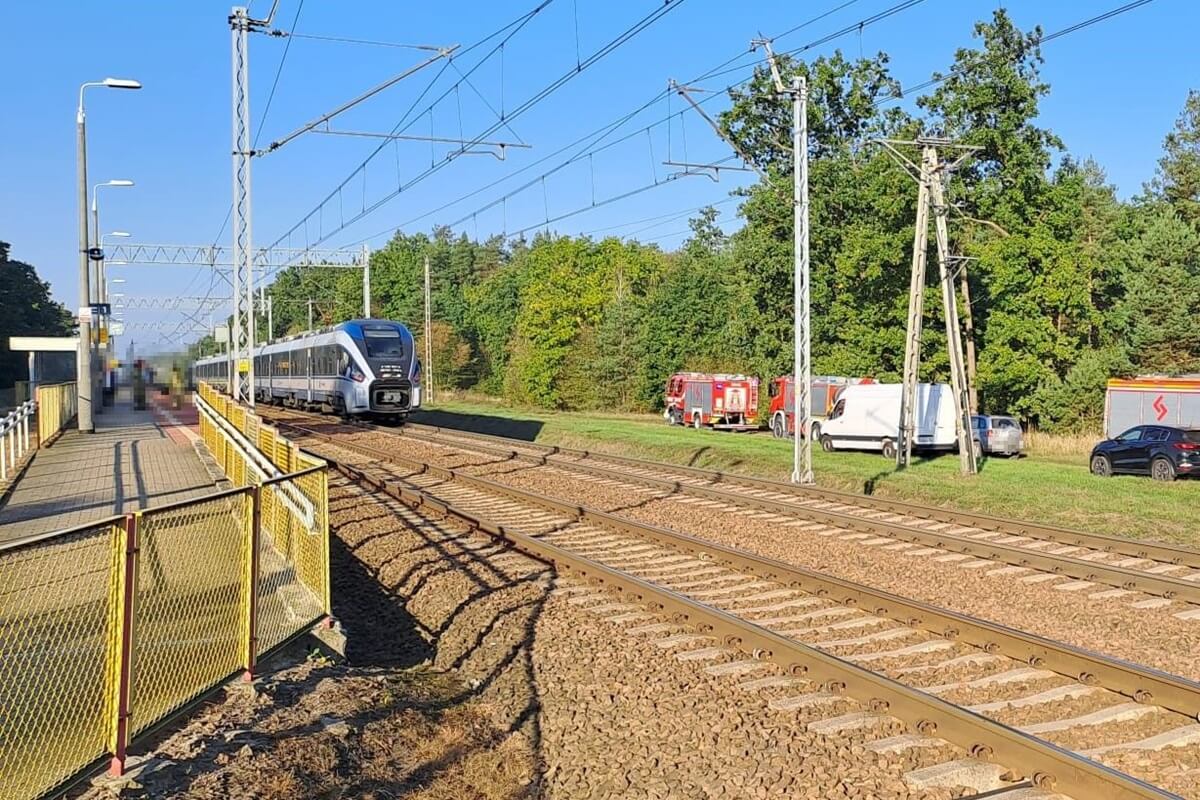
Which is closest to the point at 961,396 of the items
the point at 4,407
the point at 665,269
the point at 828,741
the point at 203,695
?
the point at 828,741

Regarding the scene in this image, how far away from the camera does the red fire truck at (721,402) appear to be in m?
46.6

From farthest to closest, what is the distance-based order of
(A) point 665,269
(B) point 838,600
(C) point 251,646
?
(A) point 665,269, (B) point 838,600, (C) point 251,646

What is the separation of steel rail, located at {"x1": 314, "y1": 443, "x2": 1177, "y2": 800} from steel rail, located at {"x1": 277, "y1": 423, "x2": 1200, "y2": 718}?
149 centimetres

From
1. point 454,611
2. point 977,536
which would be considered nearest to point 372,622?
point 454,611

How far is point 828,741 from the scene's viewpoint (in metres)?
6.24

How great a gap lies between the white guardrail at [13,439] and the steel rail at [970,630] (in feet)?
38.8

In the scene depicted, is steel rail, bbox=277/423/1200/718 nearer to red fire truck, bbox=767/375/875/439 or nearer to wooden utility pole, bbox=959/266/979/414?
red fire truck, bbox=767/375/875/439

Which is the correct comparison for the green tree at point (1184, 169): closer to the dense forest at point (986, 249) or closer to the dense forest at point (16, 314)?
the dense forest at point (986, 249)

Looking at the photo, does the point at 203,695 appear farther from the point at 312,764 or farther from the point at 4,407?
the point at 4,407

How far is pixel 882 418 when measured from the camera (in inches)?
1203

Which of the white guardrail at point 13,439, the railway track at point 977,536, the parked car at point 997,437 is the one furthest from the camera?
the parked car at point 997,437

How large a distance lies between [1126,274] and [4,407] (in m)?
51.8

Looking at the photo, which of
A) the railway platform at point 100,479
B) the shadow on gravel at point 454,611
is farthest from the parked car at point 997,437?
the shadow on gravel at point 454,611

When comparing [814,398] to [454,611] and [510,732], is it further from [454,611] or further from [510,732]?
[510,732]
